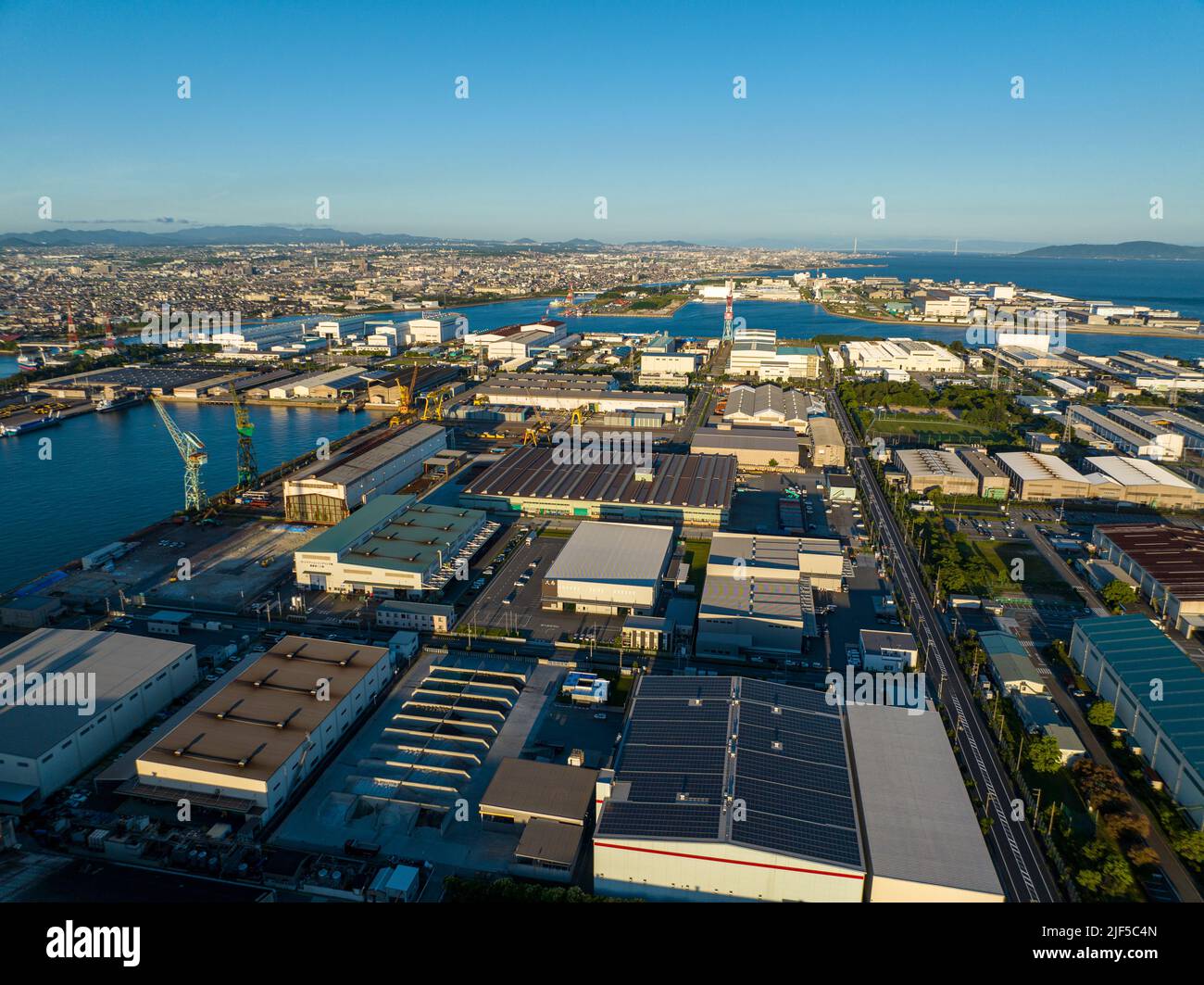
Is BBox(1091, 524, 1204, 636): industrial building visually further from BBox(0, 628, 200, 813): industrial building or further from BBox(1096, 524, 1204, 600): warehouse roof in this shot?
BBox(0, 628, 200, 813): industrial building

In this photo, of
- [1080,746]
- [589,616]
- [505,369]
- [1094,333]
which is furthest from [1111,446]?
[1094,333]

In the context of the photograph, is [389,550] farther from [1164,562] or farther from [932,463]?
[1164,562]

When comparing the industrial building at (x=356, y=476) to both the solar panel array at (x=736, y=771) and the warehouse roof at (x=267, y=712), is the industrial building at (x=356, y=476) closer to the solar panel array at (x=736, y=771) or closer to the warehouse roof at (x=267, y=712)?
the warehouse roof at (x=267, y=712)

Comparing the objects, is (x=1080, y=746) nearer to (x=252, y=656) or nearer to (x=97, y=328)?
(x=252, y=656)

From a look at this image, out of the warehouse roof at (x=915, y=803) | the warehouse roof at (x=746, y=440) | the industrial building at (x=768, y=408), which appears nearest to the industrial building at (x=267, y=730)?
the warehouse roof at (x=915, y=803)

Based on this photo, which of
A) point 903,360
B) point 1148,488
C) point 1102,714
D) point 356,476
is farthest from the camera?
point 903,360

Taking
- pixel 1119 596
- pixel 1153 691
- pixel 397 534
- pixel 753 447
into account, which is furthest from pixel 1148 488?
pixel 397 534
